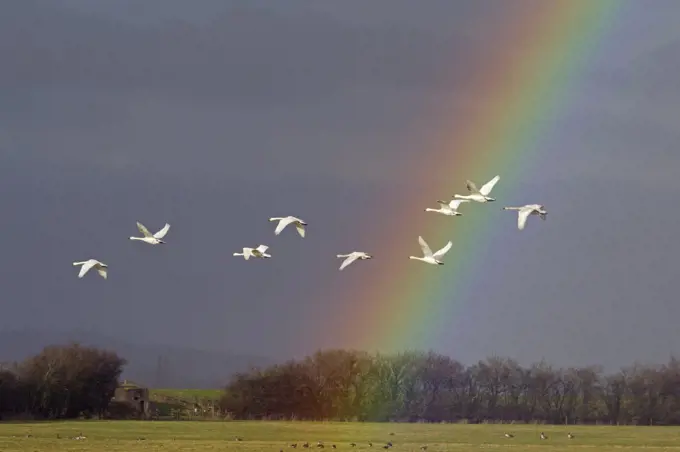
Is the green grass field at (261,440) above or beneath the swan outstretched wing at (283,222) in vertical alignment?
beneath

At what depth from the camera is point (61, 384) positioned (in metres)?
114

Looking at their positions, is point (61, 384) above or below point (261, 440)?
above

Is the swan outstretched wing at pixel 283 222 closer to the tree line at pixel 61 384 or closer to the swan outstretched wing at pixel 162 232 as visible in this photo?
the swan outstretched wing at pixel 162 232

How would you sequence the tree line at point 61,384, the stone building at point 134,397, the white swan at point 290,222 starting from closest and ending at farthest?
1. the white swan at point 290,222
2. the tree line at point 61,384
3. the stone building at point 134,397

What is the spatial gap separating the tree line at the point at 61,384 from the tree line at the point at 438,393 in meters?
11.4

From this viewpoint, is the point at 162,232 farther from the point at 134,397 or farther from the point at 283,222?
the point at 134,397

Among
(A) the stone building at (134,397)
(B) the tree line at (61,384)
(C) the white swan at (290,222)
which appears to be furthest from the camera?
(A) the stone building at (134,397)

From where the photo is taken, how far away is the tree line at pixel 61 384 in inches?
4347

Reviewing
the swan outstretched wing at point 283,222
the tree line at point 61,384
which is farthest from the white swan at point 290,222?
the tree line at point 61,384

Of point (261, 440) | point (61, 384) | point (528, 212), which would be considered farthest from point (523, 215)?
point (61, 384)

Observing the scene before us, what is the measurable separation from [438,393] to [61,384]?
44.1m

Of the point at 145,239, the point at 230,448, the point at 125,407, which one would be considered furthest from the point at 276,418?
the point at 145,239

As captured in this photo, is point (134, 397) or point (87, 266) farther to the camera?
point (134, 397)

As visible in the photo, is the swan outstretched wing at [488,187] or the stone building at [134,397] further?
the stone building at [134,397]
